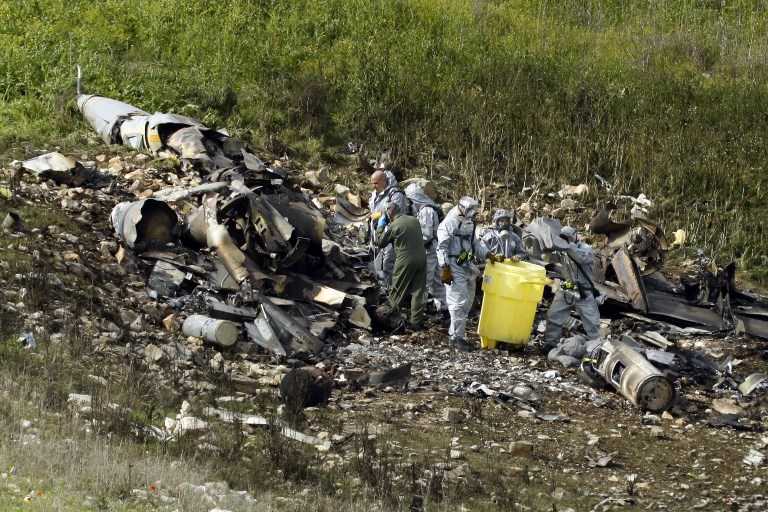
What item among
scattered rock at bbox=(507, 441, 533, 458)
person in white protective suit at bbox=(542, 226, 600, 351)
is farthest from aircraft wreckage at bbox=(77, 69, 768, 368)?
scattered rock at bbox=(507, 441, 533, 458)

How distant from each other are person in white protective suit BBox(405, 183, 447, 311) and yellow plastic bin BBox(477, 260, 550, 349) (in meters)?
1.22

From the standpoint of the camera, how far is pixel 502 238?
11.2m

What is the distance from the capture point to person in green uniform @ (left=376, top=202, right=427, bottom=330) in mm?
11445

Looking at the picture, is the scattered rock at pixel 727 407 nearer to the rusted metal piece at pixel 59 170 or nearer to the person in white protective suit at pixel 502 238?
the person in white protective suit at pixel 502 238

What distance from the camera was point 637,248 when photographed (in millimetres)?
12891

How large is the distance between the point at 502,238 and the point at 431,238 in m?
1.27

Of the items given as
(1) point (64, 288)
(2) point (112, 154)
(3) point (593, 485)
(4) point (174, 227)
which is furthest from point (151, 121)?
(3) point (593, 485)

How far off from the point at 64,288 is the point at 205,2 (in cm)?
1225

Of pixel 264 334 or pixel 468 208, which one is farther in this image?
pixel 468 208

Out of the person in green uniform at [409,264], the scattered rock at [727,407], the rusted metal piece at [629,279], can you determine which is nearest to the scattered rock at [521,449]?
the scattered rock at [727,407]

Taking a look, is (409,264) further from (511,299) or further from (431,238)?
(511,299)

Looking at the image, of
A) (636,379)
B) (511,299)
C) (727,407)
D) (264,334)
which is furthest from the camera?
(511,299)

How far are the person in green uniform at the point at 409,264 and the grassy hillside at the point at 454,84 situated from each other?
17.1 feet

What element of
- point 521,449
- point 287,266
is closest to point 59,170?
point 287,266
